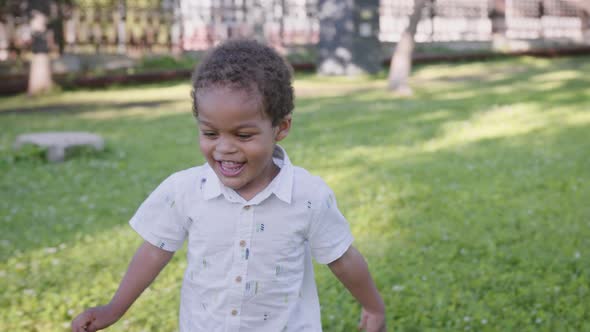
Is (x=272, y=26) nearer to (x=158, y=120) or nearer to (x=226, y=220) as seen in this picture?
(x=158, y=120)

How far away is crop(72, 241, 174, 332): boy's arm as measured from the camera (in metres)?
2.55

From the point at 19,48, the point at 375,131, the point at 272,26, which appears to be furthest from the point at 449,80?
the point at 19,48

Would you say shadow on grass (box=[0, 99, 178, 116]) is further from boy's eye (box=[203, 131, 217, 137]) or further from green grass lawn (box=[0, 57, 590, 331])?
boy's eye (box=[203, 131, 217, 137])

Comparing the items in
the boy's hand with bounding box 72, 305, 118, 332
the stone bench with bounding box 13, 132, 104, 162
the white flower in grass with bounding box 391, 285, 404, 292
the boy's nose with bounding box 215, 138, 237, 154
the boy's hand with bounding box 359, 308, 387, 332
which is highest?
the boy's nose with bounding box 215, 138, 237, 154

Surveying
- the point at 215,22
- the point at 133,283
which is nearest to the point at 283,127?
the point at 133,283

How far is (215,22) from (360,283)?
64.2ft

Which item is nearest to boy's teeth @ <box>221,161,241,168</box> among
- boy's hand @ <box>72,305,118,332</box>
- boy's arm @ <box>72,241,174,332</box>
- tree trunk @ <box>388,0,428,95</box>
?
boy's arm @ <box>72,241,174,332</box>

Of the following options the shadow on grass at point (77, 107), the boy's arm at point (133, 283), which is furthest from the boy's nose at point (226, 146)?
the shadow on grass at point (77, 107)

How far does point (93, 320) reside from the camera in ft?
8.31

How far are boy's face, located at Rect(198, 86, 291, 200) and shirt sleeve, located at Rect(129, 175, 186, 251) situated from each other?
246 millimetres

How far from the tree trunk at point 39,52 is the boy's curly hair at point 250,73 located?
1310 cm

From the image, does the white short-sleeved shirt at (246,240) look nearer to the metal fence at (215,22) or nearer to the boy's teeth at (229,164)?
the boy's teeth at (229,164)

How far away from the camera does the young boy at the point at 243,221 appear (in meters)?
2.30

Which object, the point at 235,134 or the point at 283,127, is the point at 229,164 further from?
the point at 283,127
